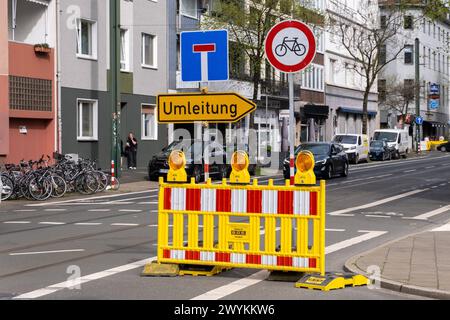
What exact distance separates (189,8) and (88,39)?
10.3m

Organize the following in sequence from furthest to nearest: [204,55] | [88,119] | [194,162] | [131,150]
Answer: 1. [131,150]
2. [88,119]
3. [194,162]
4. [204,55]

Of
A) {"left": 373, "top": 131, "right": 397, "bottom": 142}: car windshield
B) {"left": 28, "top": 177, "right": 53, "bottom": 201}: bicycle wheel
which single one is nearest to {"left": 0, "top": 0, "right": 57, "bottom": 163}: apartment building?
{"left": 28, "top": 177, "right": 53, "bottom": 201}: bicycle wheel

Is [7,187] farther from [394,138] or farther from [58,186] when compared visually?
[394,138]

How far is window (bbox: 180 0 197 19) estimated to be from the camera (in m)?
43.7

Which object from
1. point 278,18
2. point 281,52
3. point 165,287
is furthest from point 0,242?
point 278,18

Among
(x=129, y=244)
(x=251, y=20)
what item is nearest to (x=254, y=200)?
(x=129, y=244)

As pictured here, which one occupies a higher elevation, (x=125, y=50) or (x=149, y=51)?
(x=149, y=51)

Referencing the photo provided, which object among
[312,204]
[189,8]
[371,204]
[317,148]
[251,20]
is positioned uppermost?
[189,8]

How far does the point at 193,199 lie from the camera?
9859mm

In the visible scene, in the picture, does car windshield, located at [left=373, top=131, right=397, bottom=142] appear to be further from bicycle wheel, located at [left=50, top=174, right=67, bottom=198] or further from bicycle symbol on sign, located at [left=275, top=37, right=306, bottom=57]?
bicycle symbol on sign, located at [left=275, top=37, right=306, bottom=57]

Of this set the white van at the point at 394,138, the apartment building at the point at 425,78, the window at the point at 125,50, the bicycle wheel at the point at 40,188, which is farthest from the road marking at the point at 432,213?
the apartment building at the point at 425,78
